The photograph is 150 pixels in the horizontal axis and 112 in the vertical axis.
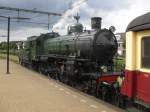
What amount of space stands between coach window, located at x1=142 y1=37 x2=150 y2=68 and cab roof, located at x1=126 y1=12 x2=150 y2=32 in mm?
312

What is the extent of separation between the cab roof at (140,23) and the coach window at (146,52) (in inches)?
12.3

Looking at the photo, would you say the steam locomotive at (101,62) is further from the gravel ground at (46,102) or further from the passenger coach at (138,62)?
the gravel ground at (46,102)

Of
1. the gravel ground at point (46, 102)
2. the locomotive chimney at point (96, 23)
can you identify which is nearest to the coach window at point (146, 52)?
the gravel ground at point (46, 102)

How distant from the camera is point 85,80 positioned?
19.4m

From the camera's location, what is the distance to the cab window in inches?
388

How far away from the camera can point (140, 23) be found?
10.2 m

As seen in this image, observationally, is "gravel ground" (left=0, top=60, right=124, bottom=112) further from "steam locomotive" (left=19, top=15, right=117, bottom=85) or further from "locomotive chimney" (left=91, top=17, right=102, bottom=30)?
"locomotive chimney" (left=91, top=17, right=102, bottom=30)

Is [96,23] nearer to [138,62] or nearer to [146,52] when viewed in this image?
[138,62]

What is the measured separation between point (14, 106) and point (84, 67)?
678 cm

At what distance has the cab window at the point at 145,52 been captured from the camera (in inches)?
388

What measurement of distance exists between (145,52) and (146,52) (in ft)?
0.19

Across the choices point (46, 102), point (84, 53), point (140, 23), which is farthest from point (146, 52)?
point (84, 53)

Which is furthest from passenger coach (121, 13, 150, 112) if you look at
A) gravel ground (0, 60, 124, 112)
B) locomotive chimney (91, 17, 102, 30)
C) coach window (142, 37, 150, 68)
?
locomotive chimney (91, 17, 102, 30)

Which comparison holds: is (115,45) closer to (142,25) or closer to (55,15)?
(142,25)
